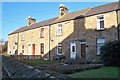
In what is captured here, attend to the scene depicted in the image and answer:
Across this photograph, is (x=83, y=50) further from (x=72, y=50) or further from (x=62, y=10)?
(x=62, y=10)

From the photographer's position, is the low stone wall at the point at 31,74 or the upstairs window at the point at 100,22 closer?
the low stone wall at the point at 31,74

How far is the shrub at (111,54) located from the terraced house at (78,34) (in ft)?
18.4

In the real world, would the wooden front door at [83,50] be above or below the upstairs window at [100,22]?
below

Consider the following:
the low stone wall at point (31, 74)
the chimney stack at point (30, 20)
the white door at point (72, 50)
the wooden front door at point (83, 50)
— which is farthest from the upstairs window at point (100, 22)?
the chimney stack at point (30, 20)

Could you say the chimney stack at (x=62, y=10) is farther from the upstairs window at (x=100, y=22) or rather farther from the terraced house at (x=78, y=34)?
the upstairs window at (x=100, y=22)

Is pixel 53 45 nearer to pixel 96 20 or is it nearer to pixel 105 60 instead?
pixel 96 20

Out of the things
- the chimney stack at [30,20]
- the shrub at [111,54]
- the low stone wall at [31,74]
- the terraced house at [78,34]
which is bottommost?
the low stone wall at [31,74]

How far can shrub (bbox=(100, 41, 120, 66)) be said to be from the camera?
55.1ft

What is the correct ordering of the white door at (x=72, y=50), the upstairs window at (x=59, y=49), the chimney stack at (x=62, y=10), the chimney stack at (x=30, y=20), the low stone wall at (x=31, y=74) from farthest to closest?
the chimney stack at (x=30, y=20)
the chimney stack at (x=62, y=10)
the upstairs window at (x=59, y=49)
the white door at (x=72, y=50)
the low stone wall at (x=31, y=74)

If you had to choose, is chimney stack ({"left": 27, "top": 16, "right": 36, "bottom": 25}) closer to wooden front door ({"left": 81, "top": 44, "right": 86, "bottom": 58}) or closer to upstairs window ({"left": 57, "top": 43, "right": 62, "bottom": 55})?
upstairs window ({"left": 57, "top": 43, "right": 62, "bottom": 55})

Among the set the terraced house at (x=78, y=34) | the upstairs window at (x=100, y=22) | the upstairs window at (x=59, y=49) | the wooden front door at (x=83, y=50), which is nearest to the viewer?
the terraced house at (x=78, y=34)

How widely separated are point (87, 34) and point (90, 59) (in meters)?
3.25

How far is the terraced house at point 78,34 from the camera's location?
24.1 metres

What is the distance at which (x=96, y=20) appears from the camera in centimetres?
2550
